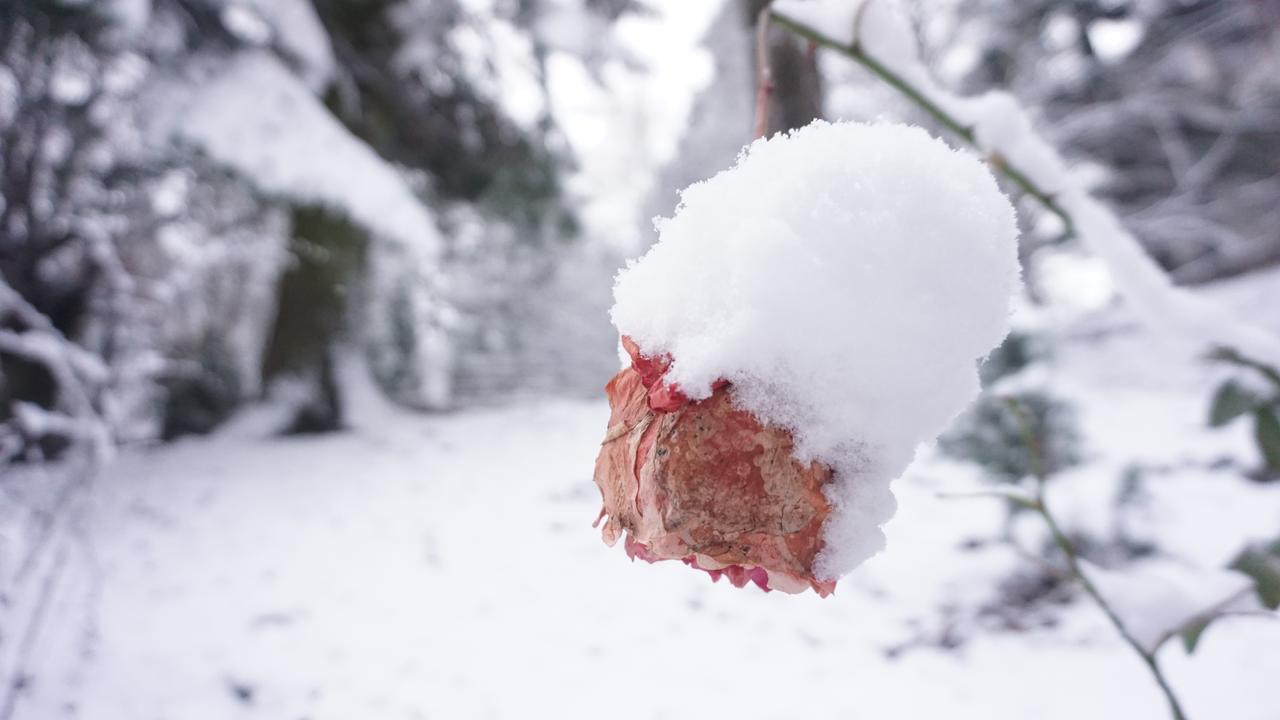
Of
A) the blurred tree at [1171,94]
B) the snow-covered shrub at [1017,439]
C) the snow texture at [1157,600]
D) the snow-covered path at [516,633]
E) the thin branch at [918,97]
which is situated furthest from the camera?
the blurred tree at [1171,94]

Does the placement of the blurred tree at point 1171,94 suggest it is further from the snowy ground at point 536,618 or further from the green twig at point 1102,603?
the green twig at point 1102,603

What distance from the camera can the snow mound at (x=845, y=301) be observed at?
299mm

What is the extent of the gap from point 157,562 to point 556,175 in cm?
326

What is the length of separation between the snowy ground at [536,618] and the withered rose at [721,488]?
3.04 ft

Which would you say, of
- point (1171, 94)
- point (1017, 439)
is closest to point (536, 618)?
point (1017, 439)

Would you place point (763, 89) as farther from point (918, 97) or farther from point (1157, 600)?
point (1157, 600)

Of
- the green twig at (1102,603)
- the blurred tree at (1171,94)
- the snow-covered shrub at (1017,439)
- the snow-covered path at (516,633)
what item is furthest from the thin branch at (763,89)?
the blurred tree at (1171,94)

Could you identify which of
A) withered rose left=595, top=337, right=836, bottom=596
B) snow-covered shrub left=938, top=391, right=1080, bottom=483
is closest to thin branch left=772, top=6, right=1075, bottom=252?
withered rose left=595, top=337, right=836, bottom=596

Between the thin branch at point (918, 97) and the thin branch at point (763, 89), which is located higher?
the thin branch at point (918, 97)

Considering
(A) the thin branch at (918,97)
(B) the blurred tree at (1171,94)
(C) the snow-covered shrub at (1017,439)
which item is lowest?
(A) the thin branch at (918,97)

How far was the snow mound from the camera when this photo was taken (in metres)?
0.30

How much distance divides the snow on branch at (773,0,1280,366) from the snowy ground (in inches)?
28.4

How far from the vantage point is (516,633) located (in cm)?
140

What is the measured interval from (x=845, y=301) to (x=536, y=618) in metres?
1.37
